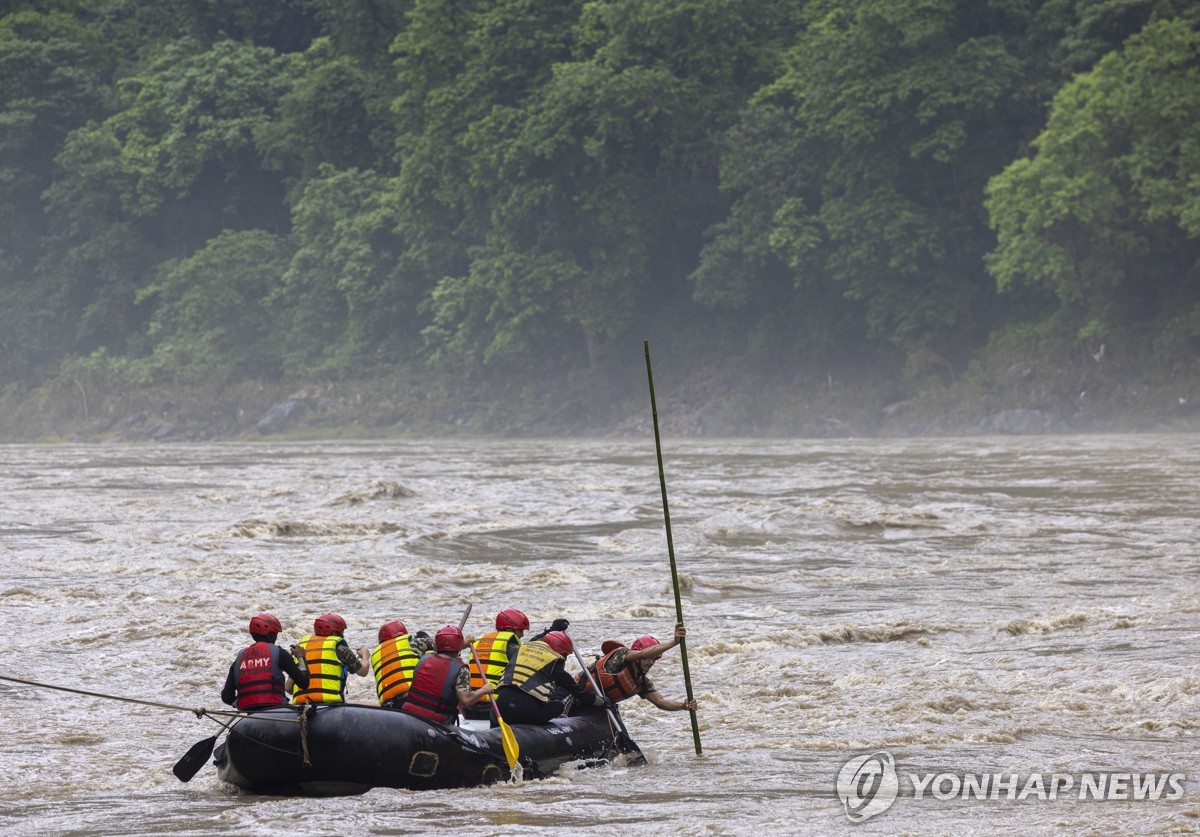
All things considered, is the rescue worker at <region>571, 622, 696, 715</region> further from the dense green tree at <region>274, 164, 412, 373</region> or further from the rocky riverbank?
the dense green tree at <region>274, 164, 412, 373</region>

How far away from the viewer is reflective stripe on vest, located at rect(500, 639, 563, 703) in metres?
11.1

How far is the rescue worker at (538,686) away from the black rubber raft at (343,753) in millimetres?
805

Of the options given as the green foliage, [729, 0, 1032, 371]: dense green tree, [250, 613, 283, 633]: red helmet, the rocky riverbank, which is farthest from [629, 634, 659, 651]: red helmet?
the green foliage

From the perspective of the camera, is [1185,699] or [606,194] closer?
[1185,699]

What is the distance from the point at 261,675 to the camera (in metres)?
10.4

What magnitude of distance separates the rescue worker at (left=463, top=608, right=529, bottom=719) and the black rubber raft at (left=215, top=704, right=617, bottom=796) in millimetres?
672

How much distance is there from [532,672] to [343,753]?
167cm

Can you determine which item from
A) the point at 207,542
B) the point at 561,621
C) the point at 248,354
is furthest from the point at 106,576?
the point at 248,354

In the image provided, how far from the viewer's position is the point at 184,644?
15.4 meters

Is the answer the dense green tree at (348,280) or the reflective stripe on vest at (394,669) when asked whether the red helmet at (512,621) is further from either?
the dense green tree at (348,280)

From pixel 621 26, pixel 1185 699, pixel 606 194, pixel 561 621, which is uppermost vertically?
pixel 621 26

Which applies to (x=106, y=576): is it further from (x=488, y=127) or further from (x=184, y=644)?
(x=488, y=127)

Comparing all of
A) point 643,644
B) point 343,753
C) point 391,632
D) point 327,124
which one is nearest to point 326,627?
point 391,632

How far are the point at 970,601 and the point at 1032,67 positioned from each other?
1478 inches
